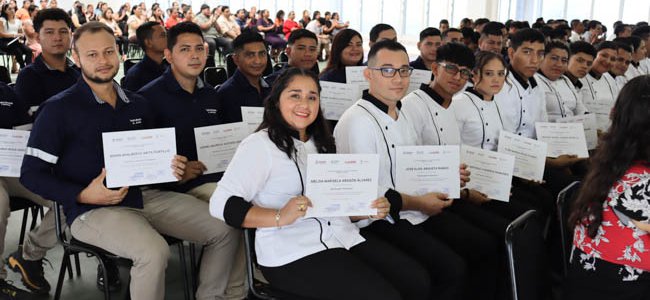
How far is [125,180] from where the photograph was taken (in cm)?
226

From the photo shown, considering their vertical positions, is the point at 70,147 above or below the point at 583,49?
below

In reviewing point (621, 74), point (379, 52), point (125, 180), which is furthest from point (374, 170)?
point (621, 74)

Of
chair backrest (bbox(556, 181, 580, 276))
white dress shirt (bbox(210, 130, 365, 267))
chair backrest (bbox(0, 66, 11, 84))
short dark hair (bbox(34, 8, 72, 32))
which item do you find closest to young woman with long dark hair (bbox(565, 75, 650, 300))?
chair backrest (bbox(556, 181, 580, 276))

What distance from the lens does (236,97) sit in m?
3.55

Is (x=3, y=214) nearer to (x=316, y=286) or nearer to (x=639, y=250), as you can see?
(x=316, y=286)

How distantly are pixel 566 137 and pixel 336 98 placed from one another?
1.45 metres

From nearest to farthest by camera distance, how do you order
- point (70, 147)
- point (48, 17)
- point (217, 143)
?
point (70, 147) → point (217, 143) → point (48, 17)

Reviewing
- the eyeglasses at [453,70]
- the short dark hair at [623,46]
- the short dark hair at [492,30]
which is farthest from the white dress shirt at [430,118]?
the short dark hair at [492,30]

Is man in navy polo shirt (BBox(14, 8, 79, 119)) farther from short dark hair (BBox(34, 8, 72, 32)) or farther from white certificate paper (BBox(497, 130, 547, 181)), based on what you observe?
white certificate paper (BBox(497, 130, 547, 181))

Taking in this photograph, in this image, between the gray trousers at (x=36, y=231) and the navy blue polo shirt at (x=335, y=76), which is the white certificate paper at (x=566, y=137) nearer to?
the navy blue polo shirt at (x=335, y=76)

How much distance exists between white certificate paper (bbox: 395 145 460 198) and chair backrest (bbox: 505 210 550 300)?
0.39 meters

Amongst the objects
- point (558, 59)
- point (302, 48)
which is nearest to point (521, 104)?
point (558, 59)

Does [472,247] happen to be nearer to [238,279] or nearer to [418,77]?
[238,279]

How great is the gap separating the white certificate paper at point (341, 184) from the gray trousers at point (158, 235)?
72cm
